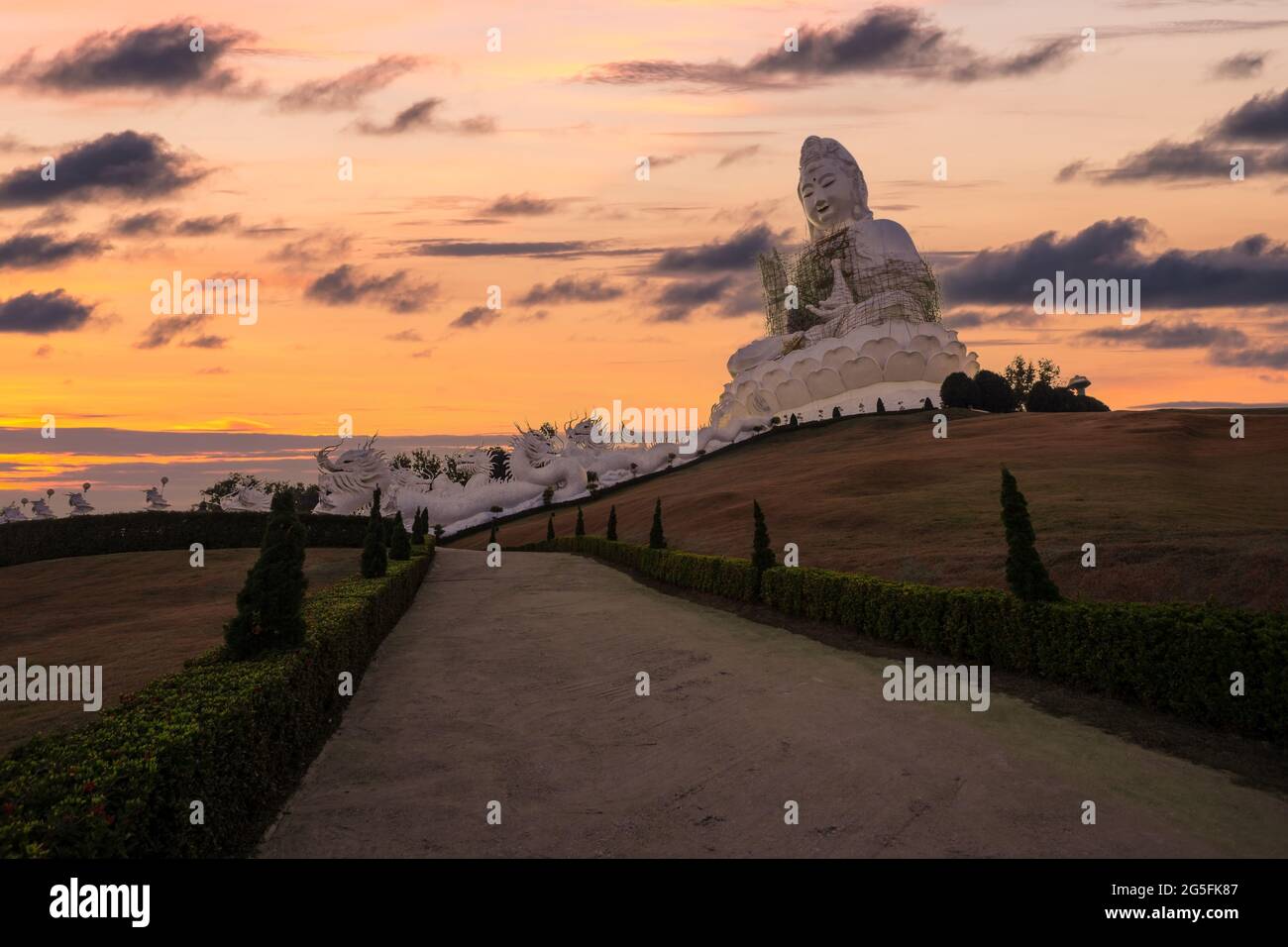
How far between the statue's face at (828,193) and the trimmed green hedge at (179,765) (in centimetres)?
8287

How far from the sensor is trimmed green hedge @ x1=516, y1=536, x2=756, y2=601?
66.4ft

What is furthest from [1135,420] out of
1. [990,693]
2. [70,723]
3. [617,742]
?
[70,723]

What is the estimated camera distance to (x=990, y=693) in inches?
437

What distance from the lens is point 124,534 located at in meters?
41.3

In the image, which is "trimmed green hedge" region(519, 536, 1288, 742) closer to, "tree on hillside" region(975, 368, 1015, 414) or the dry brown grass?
the dry brown grass

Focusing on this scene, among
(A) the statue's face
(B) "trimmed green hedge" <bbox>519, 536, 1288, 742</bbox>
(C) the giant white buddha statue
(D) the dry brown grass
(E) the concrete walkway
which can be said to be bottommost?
(D) the dry brown grass

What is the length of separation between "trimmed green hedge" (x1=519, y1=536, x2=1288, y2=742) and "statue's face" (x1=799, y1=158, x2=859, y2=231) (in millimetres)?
74488

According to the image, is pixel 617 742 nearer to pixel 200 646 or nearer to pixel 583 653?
pixel 583 653

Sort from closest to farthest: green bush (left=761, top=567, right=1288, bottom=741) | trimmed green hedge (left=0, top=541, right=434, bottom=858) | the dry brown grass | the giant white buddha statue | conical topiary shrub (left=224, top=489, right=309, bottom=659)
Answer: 1. trimmed green hedge (left=0, top=541, right=434, bottom=858)
2. green bush (left=761, top=567, right=1288, bottom=741)
3. conical topiary shrub (left=224, top=489, right=309, bottom=659)
4. the dry brown grass
5. the giant white buddha statue

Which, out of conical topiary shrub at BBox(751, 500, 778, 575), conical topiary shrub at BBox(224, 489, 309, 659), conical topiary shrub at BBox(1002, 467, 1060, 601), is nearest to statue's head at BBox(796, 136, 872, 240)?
Answer: conical topiary shrub at BBox(751, 500, 778, 575)

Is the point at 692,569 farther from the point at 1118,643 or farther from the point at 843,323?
the point at 843,323

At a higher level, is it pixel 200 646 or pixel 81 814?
pixel 81 814

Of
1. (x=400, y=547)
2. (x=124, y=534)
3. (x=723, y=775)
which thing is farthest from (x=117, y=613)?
(x=723, y=775)

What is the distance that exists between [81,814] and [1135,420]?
171ft
